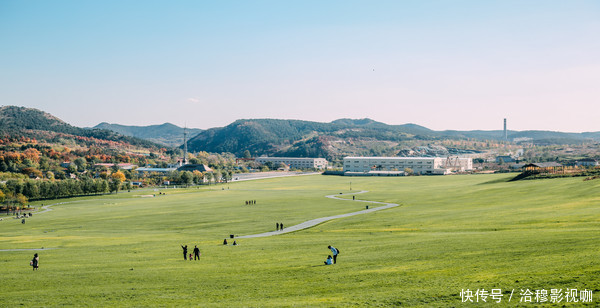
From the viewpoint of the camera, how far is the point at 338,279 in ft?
91.4

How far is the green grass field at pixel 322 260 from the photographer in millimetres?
23859

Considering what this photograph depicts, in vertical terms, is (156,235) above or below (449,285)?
below

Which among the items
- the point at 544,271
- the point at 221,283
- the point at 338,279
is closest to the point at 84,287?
the point at 221,283

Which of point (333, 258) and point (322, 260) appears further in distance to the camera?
point (322, 260)

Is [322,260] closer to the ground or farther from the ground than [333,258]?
closer to the ground

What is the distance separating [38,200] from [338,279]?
4727 inches

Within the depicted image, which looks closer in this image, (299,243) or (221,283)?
(221,283)

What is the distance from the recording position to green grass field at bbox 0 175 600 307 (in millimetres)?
23859

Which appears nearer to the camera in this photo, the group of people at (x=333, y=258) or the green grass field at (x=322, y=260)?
the green grass field at (x=322, y=260)

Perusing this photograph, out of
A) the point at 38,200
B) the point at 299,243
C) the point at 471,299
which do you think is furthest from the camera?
the point at 38,200

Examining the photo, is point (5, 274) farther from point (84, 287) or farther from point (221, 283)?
point (221, 283)

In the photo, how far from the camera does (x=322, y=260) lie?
1377 inches

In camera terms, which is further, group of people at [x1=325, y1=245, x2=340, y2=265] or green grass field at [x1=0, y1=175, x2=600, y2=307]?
group of people at [x1=325, y1=245, x2=340, y2=265]

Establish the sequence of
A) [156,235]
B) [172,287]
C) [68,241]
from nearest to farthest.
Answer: [172,287] < [68,241] < [156,235]
